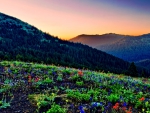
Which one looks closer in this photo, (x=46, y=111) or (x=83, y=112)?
(x=83, y=112)

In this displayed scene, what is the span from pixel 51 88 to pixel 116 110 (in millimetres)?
4602

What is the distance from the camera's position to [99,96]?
36.1ft

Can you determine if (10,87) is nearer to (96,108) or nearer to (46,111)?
(46,111)

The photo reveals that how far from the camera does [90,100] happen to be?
34.5ft

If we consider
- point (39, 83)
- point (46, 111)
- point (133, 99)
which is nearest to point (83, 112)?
point (46, 111)

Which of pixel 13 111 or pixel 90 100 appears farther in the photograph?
pixel 90 100

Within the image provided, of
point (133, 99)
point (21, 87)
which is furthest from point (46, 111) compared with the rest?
point (133, 99)

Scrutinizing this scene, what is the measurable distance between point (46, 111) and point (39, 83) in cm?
422

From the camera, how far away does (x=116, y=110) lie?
30.7 feet

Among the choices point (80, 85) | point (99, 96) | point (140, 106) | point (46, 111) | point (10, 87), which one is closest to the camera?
point (46, 111)

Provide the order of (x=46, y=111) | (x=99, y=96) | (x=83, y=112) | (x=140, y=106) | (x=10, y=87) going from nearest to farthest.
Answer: (x=83, y=112) < (x=46, y=111) < (x=140, y=106) < (x=99, y=96) < (x=10, y=87)

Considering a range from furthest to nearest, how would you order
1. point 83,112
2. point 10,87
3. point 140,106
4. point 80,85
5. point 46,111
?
point 80,85 → point 10,87 → point 140,106 → point 46,111 → point 83,112

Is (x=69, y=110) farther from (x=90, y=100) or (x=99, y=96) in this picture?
(x=99, y=96)

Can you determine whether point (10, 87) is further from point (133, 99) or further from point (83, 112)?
point (133, 99)
